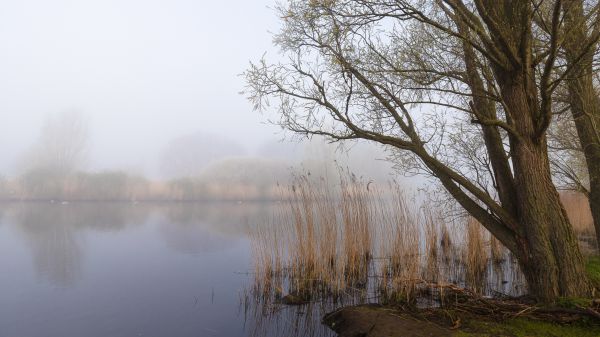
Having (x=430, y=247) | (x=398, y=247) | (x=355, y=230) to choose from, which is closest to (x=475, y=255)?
(x=430, y=247)

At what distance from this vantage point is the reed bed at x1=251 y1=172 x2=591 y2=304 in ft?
16.7

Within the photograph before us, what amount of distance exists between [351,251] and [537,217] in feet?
8.50

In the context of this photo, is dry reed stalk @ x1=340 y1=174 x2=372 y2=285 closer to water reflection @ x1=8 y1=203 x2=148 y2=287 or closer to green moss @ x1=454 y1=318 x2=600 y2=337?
green moss @ x1=454 y1=318 x2=600 y2=337

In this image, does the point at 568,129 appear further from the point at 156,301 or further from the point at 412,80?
the point at 156,301

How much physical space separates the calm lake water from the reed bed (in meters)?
0.50

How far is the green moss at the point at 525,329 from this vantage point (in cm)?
293

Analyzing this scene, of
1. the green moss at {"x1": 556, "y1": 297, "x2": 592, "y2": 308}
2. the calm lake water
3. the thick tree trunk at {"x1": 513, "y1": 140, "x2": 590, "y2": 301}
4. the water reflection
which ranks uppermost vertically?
the thick tree trunk at {"x1": 513, "y1": 140, "x2": 590, "y2": 301}

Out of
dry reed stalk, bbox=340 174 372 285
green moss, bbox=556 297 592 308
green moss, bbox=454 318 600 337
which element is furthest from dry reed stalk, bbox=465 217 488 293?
green moss, bbox=454 318 600 337

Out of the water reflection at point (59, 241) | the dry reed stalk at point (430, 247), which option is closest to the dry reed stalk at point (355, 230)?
the dry reed stalk at point (430, 247)

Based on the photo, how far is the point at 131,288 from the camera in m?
6.12

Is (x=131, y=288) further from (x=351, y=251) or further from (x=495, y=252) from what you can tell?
(x=495, y=252)

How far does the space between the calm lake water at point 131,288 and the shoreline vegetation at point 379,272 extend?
451mm

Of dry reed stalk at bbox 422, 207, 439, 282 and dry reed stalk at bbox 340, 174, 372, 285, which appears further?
dry reed stalk at bbox 340, 174, 372, 285

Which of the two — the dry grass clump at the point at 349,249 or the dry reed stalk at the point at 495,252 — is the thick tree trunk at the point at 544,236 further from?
the dry reed stalk at the point at 495,252
